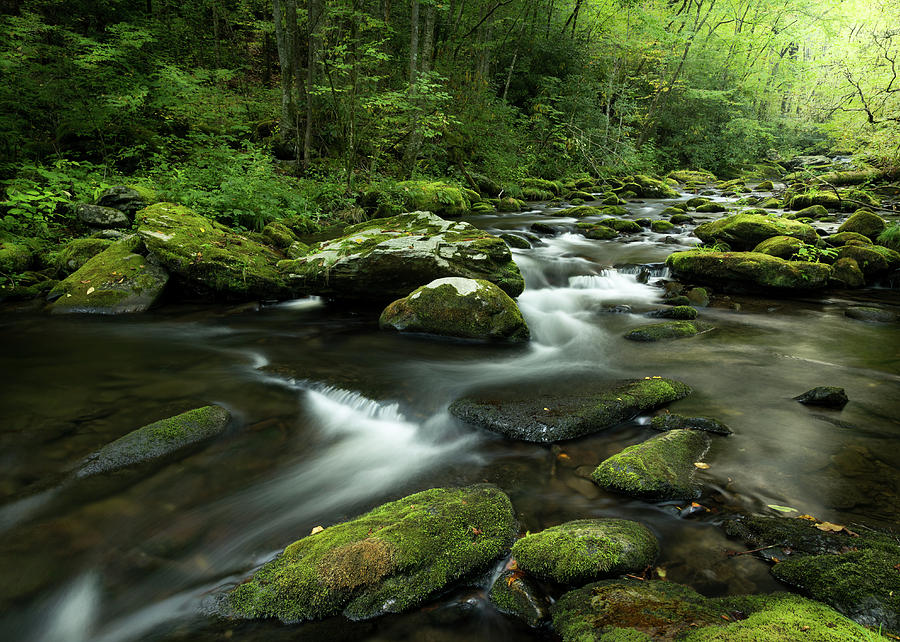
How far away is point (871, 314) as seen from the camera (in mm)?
6914

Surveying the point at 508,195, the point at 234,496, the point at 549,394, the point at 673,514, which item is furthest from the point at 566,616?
the point at 508,195

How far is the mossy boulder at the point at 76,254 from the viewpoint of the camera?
748 cm

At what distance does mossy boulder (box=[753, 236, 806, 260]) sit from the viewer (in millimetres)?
8280

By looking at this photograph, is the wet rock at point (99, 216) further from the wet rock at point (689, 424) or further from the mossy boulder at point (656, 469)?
the wet rock at point (689, 424)

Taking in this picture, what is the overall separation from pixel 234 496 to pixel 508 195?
1580 cm

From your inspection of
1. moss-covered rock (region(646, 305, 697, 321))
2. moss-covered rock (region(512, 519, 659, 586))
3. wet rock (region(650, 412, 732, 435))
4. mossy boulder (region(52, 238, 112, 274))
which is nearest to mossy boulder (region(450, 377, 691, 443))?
wet rock (region(650, 412, 732, 435))

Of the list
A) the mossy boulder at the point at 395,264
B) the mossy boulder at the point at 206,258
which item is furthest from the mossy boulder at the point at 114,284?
the mossy boulder at the point at 395,264

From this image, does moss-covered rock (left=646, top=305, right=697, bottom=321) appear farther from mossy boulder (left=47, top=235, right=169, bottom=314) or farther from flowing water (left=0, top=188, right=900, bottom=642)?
mossy boulder (left=47, top=235, right=169, bottom=314)

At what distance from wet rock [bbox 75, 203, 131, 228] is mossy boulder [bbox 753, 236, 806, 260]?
12.1 metres

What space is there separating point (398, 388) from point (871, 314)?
7386 millimetres

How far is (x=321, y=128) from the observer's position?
535 inches

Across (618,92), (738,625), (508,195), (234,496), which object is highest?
(618,92)

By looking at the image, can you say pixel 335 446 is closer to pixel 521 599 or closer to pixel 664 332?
pixel 521 599

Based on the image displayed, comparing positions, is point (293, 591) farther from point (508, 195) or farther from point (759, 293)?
point (508, 195)
